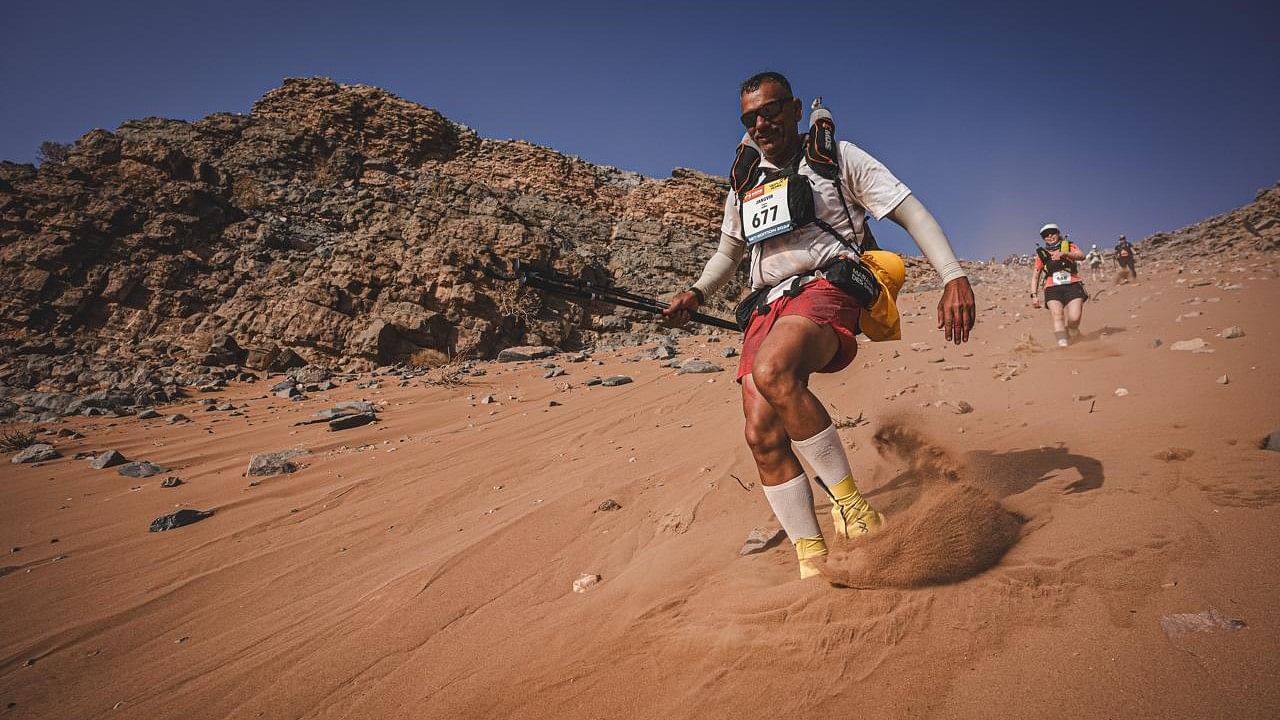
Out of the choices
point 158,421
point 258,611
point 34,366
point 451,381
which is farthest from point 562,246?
point 258,611

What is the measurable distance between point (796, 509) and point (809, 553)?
158 millimetres

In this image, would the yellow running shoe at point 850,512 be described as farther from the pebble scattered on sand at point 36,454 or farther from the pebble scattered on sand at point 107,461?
the pebble scattered on sand at point 36,454

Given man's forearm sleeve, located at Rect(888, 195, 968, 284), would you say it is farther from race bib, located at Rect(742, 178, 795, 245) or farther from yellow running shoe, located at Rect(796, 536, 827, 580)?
yellow running shoe, located at Rect(796, 536, 827, 580)

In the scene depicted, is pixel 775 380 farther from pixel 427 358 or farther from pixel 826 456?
pixel 427 358

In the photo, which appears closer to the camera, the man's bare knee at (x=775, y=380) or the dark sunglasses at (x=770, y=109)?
the man's bare knee at (x=775, y=380)

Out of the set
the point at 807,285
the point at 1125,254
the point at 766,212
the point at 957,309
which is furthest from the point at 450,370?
the point at 1125,254

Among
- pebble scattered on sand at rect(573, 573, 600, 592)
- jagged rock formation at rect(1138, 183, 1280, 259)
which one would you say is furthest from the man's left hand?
jagged rock formation at rect(1138, 183, 1280, 259)

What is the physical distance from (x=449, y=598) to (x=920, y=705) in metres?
1.94

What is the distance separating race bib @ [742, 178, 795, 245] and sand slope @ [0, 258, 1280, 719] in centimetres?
133

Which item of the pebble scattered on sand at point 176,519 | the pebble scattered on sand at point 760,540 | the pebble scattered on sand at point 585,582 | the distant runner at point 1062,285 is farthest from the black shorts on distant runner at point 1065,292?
the pebble scattered on sand at point 176,519

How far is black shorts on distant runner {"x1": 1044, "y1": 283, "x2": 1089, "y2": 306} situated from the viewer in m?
7.17

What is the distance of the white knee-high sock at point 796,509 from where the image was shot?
1896mm

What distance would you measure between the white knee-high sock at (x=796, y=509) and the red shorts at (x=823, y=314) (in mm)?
479

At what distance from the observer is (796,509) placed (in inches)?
75.2
